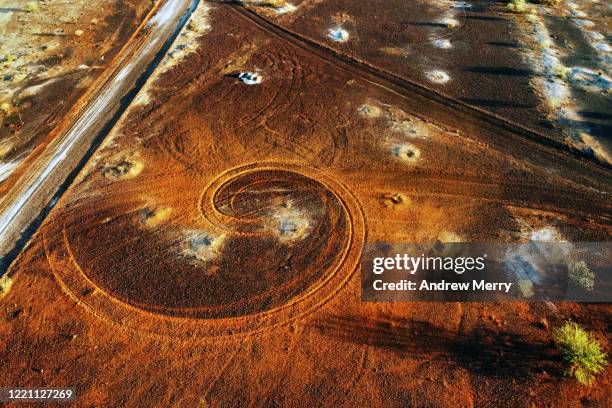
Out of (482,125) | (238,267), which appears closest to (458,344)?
(238,267)

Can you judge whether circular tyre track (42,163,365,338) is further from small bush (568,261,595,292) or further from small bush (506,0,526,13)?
small bush (506,0,526,13)

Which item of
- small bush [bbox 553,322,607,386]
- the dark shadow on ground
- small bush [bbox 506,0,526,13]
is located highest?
small bush [bbox 506,0,526,13]

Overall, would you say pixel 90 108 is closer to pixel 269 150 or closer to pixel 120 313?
pixel 269 150

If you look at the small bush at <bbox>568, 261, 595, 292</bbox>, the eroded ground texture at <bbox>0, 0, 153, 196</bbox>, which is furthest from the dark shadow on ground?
the eroded ground texture at <bbox>0, 0, 153, 196</bbox>

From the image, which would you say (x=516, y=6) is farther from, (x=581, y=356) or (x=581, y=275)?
(x=581, y=356)

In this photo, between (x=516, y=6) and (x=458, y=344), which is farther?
(x=516, y=6)

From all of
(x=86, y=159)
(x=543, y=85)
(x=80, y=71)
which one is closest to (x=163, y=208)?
(x=86, y=159)
